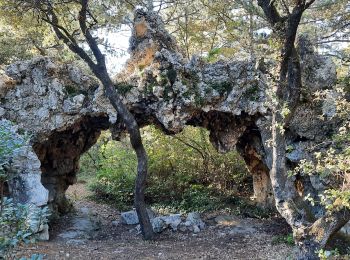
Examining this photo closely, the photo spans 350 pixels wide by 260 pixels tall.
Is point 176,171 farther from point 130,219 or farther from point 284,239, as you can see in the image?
point 284,239

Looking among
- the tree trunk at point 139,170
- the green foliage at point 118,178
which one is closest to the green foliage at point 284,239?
the tree trunk at point 139,170

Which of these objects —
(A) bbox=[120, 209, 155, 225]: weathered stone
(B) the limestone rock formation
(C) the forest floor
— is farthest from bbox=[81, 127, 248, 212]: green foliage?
(B) the limestone rock formation

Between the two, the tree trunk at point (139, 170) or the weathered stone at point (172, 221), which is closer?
the tree trunk at point (139, 170)

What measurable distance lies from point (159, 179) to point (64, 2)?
7.45 meters

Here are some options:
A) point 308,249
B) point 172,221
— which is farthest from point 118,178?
point 308,249

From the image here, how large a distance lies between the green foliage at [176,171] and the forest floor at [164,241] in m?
1.99

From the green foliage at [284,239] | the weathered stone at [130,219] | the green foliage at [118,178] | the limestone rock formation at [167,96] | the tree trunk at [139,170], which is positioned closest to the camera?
the green foliage at [284,239]

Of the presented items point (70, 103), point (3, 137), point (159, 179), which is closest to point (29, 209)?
point (3, 137)

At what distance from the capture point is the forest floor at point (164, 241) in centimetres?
791

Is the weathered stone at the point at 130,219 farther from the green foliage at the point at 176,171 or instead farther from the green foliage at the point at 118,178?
the green foliage at the point at 118,178

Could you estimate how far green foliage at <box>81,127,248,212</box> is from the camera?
13320 mm

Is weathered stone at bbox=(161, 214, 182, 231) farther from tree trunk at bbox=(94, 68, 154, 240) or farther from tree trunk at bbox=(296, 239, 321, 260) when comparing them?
tree trunk at bbox=(296, 239, 321, 260)

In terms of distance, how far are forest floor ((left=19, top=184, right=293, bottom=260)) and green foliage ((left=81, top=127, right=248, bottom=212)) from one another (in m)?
1.99

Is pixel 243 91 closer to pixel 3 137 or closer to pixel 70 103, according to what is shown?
pixel 70 103
